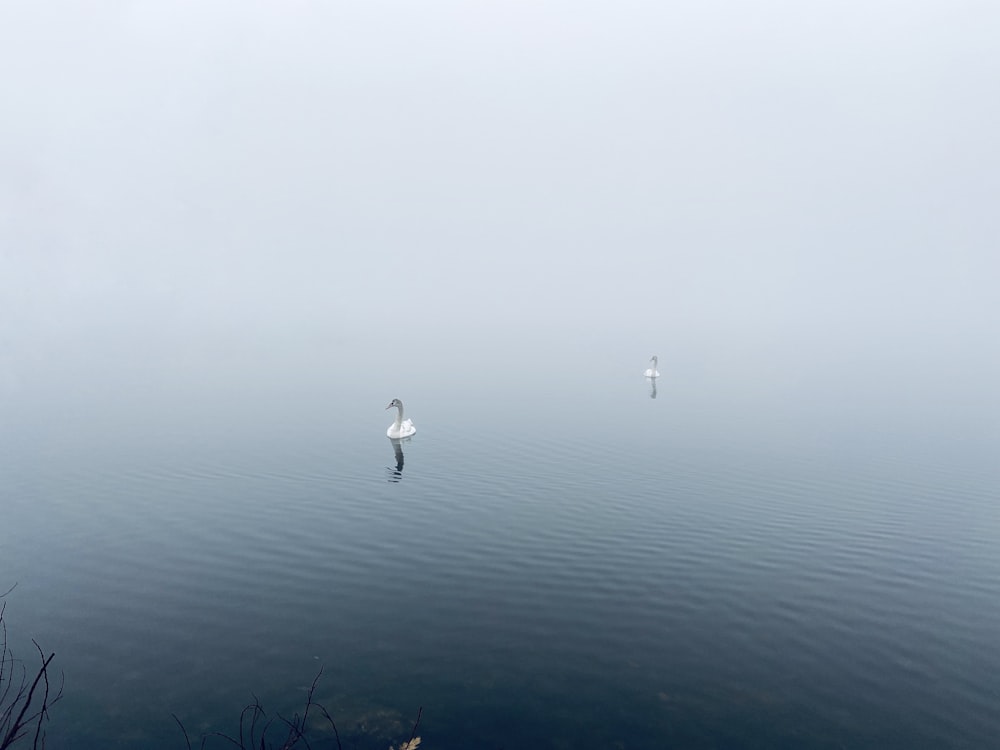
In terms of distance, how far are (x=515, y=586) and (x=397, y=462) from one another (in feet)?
57.9

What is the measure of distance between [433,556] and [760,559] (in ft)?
37.1

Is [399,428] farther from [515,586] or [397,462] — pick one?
[515,586]

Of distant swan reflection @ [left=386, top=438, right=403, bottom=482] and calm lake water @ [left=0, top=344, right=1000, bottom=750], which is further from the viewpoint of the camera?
distant swan reflection @ [left=386, top=438, right=403, bottom=482]

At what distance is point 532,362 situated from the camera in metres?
88.7

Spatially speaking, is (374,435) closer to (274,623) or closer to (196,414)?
(196,414)

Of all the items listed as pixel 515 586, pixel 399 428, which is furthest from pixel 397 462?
pixel 515 586

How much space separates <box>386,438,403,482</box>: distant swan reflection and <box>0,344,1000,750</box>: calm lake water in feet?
1.07

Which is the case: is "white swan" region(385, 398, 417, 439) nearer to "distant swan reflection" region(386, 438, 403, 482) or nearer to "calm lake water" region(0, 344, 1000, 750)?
"distant swan reflection" region(386, 438, 403, 482)

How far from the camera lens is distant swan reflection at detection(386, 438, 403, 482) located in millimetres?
35688

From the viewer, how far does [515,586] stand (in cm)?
2244

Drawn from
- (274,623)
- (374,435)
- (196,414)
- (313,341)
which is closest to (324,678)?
(274,623)

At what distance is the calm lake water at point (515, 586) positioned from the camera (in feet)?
52.3

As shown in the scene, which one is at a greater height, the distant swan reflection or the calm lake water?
the distant swan reflection

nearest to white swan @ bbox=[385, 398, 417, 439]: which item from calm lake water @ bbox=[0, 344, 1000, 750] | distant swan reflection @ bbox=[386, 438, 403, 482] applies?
distant swan reflection @ bbox=[386, 438, 403, 482]
